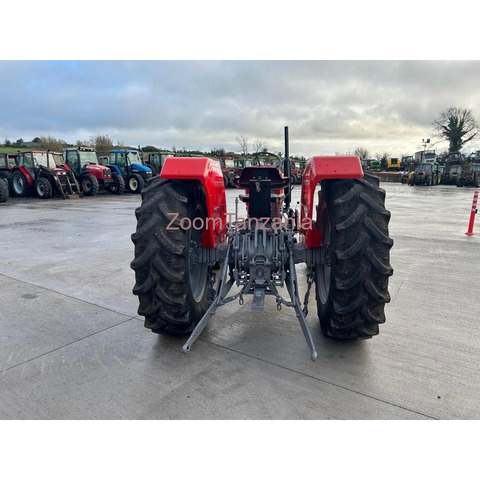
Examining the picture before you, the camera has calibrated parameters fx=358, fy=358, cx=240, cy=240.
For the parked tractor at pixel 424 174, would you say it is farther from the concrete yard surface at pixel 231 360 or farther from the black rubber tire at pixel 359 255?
the black rubber tire at pixel 359 255

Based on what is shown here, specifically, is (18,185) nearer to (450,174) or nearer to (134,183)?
(134,183)

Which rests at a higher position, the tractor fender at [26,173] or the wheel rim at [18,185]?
the tractor fender at [26,173]

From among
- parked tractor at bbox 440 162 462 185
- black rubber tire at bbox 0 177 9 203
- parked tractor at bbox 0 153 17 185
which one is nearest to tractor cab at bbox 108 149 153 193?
parked tractor at bbox 0 153 17 185

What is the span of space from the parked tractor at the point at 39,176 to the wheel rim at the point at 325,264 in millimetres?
16794

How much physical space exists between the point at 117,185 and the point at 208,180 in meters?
19.0

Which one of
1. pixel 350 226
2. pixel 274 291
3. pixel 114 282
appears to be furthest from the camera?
pixel 114 282

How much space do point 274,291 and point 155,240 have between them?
1.02m

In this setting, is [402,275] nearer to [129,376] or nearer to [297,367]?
[297,367]

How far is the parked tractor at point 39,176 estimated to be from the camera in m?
17.4

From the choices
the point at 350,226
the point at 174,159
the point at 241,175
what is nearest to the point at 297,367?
the point at 350,226

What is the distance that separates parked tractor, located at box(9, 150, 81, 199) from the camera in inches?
684

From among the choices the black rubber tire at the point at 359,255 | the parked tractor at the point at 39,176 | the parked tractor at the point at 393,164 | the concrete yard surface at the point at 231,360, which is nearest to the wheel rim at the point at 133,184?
the parked tractor at the point at 39,176

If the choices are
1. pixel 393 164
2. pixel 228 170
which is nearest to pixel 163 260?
pixel 228 170

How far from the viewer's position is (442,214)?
39.4ft
